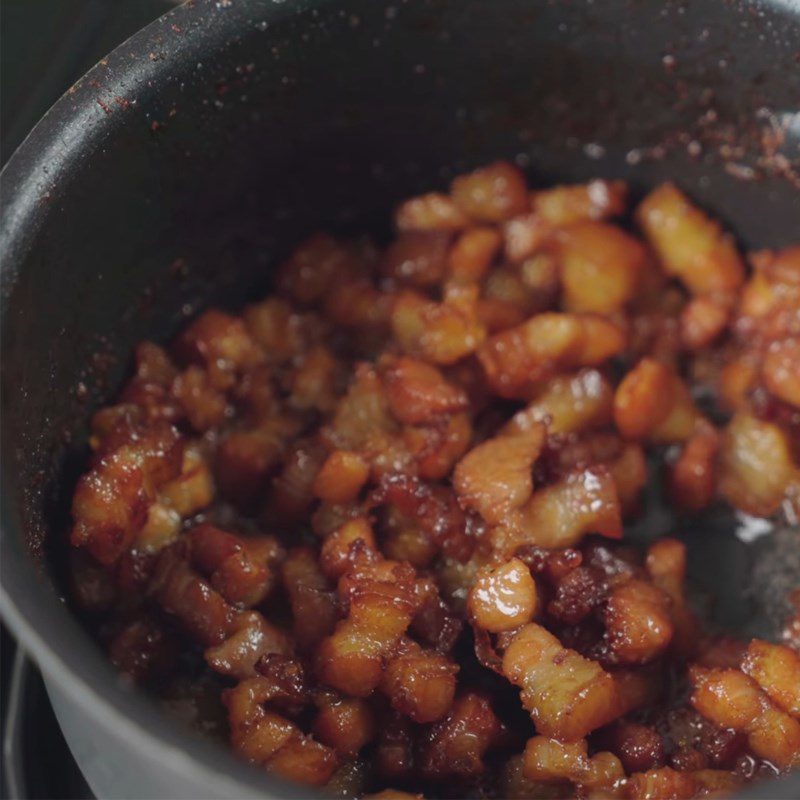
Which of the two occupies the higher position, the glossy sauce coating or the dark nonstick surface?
the dark nonstick surface

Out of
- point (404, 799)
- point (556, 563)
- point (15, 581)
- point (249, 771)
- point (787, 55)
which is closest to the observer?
point (249, 771)

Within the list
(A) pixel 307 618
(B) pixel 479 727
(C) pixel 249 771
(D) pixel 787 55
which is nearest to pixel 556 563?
(B) pixel 479 727

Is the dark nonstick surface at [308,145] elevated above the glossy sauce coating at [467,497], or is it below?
above

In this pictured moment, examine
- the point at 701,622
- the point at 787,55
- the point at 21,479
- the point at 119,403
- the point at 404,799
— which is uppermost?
the point at 21,479

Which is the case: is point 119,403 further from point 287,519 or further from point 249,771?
point 249,771

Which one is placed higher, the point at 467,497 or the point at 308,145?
the point at 308,145

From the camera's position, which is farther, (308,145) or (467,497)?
(308,145)

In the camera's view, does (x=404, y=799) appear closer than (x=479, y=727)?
Yes

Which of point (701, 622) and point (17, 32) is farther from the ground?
point (17, 32)
